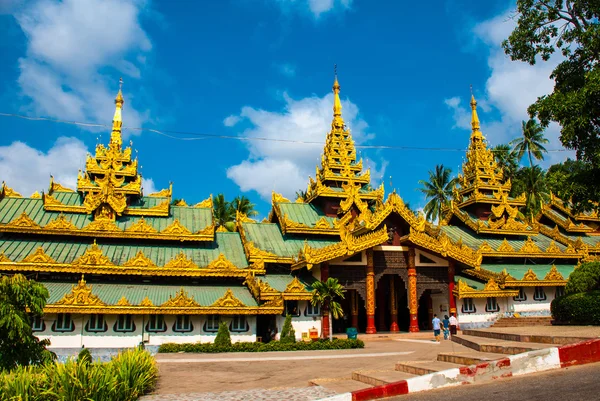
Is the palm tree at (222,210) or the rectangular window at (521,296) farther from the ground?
the palm tree at (222,210)

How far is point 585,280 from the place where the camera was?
2441cm

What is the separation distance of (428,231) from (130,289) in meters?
18.2

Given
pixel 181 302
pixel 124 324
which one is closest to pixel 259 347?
pixel 181 302

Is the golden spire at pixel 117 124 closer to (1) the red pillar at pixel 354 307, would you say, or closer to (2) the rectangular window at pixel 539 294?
(1) the red pillar at pixel 354 307

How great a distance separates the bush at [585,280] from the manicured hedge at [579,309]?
6.29 ft

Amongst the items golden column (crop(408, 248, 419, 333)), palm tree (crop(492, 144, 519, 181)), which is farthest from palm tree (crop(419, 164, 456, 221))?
golden column (crop(408, 248, 419, 333))

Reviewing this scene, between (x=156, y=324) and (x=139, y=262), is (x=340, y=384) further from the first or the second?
(x=139, y=262)

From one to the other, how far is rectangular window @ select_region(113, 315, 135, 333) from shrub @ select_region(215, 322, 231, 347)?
428 centimetres

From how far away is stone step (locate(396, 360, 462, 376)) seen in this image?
12141 mm

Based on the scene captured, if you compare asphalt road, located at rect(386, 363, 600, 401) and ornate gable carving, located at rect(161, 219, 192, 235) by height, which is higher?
ornate gable carving, located at rect(161, 219, 192, 235)

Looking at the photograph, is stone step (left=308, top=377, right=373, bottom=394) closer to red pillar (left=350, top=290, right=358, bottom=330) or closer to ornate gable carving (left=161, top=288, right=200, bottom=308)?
ornate gable carving (left=161, top=288, right=200, bottom=308)

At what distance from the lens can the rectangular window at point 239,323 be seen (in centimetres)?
2661

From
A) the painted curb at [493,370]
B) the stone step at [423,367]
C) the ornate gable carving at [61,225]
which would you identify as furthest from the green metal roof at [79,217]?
the painted curb at [493,370]

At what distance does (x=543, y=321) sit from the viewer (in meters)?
30.3
